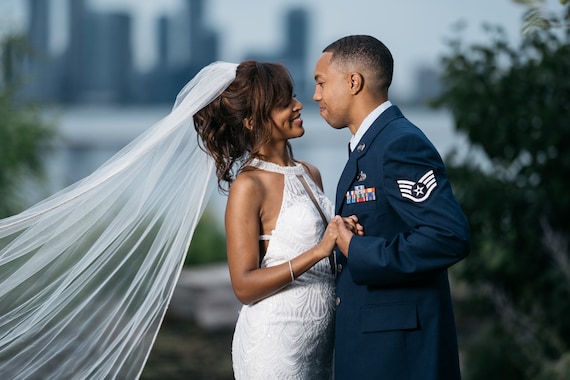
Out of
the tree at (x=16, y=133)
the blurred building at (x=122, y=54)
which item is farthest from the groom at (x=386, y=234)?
the blurred building at (x=122, y=54)

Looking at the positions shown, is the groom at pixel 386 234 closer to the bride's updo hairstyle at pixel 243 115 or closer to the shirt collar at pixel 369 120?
the shirt collar at pixel 369 120

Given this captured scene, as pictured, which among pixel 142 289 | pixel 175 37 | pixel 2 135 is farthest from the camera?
pixel 175 37

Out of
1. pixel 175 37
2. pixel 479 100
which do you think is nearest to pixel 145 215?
pixel 479 100

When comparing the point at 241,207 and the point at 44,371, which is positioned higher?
the point at 241,207

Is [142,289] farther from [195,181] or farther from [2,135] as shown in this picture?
[2,135]

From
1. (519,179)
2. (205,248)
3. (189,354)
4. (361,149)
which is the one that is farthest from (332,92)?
(205,248)

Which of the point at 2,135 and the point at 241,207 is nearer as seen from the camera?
the point at 241,207

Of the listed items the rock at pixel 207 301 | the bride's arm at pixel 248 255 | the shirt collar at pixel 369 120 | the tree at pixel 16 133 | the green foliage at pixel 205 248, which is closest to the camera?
the shirt collar at pixel 369 120

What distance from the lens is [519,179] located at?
5176 millimetres

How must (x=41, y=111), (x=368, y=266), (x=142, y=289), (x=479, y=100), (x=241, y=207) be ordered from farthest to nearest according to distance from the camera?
(x=41, y=111)
(x=479, y=100)
(x=142, y=289)
(x=241, y=207)
(x=368, y=266)

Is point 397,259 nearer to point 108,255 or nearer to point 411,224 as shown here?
point 411,224

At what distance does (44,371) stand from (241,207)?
94 cm

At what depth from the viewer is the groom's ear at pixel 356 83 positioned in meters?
2.68

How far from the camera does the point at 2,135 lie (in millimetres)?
7238
